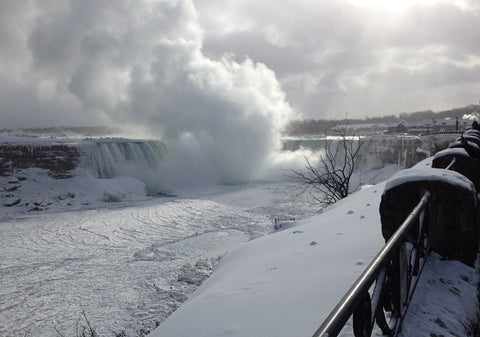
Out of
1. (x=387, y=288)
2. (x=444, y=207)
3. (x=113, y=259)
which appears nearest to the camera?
(x=387, y=288)

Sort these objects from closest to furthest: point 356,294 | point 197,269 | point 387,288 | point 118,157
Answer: point 356,294
point 387,288
point 197,269
point 118,157

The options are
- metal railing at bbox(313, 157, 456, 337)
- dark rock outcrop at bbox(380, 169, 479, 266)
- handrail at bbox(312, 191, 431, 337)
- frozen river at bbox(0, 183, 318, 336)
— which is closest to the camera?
handrail at bbox(312, 191, 431, 337)

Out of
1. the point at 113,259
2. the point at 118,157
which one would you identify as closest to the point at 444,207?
A: the point at 113,259

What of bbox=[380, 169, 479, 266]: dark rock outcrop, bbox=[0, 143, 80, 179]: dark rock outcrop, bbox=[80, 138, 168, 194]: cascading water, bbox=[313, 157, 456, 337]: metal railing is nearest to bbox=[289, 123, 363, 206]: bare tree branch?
bbox=[380, 169, 479, 266]: dark rock outcrop

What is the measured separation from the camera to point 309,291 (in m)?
3.95

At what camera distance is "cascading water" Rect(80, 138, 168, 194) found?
2806cm

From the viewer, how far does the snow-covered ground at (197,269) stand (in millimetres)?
3402

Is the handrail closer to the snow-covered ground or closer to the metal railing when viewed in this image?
the metal railing

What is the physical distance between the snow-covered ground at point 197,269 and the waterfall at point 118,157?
6603mm

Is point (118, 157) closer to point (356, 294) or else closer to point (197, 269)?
point (197, 269)

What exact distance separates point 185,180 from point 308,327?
30.2 metres

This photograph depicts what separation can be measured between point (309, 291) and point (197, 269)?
6.23 metres

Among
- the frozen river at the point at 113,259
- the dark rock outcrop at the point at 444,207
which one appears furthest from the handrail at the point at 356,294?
the frozen river at the point at 113,259

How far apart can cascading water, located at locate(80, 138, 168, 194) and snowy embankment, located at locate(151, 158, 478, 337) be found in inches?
919
